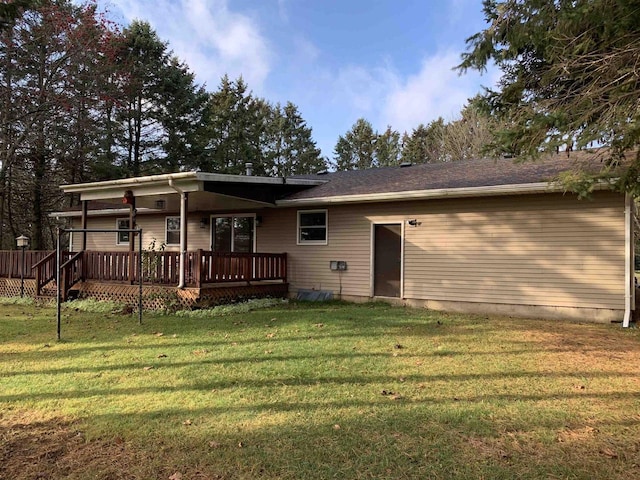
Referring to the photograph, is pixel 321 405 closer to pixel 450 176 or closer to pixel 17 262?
pixel 450 176

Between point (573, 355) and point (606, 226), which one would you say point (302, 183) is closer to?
point (606, 226)

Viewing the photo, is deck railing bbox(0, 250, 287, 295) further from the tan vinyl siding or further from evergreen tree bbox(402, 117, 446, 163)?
evergreen tree bbox(402, 117, 446, 163)

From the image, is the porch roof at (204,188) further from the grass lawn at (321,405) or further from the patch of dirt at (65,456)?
the patch of dirt at (65,456)

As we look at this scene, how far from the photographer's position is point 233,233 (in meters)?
12.4

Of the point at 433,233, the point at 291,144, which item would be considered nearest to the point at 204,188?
the point at 433,233

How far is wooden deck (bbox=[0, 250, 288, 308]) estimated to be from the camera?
8.88 metres

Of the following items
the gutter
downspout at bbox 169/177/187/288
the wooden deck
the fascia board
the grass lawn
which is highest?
the fascia board

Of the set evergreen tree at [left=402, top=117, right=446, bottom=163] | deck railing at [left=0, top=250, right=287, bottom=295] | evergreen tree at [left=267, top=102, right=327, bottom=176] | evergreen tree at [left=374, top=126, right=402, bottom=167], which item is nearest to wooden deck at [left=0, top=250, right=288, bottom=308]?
deck railing at [left=0, top=250, right=287, bottom=295]

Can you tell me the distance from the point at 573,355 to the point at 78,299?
996 cm

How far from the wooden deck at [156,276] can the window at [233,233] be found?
1.69 meters

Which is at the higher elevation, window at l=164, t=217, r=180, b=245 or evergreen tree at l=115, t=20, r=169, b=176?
evergreen tree at l=115, t=20, r=169, b=176

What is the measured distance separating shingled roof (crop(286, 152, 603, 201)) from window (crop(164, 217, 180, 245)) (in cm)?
469

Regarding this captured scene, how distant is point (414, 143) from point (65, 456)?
3267 cm

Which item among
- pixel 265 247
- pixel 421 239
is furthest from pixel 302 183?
pixel 421 239
